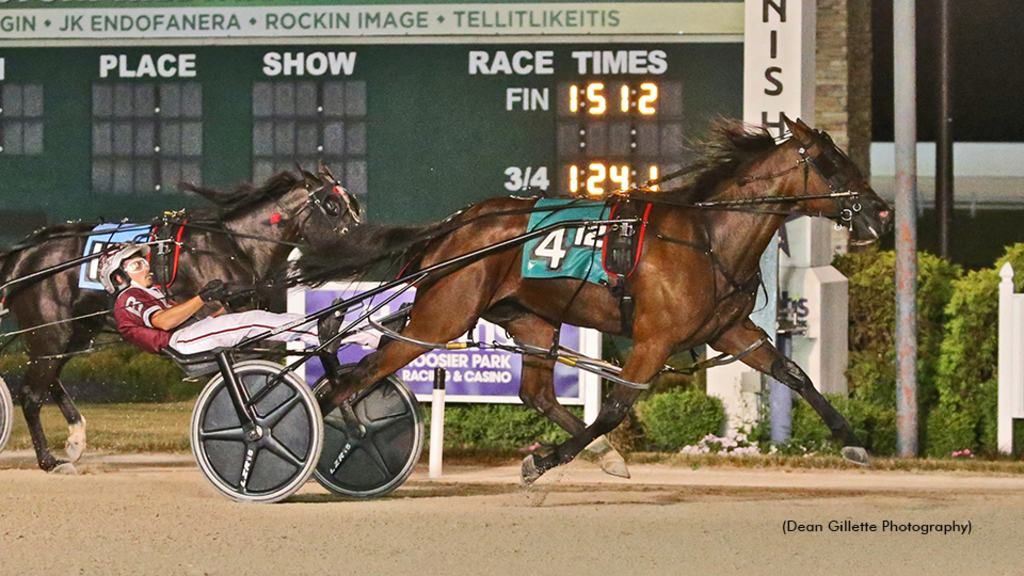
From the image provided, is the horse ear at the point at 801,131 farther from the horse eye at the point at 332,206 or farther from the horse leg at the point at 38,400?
the horse leg at the point at 38,400

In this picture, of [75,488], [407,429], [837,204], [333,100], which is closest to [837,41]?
[333,100]

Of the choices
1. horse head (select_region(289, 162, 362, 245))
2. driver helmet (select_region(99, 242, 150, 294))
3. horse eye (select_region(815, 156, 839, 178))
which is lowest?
driver helmet (select_region(99, 242, 150, 294))

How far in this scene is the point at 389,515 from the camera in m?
6.67

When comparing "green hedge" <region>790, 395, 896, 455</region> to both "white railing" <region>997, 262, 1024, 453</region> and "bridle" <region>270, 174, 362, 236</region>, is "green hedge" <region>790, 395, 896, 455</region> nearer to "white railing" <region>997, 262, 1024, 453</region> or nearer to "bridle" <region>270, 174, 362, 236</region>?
"white railing" <region>997, 262, 1024, 453</region>

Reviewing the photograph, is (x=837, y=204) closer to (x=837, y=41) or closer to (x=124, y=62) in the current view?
(x=837, y=41)

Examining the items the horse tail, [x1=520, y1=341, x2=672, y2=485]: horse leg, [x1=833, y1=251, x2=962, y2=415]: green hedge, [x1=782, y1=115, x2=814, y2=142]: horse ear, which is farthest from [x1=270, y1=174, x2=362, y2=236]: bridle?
[x1=833, y1=251, x2=962, y2=415]: green hedge

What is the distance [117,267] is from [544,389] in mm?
2254

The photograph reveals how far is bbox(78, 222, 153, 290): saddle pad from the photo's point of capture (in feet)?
27.4

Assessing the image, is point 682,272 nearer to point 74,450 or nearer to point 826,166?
point 826,166

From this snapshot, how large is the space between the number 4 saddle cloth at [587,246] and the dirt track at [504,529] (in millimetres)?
1108

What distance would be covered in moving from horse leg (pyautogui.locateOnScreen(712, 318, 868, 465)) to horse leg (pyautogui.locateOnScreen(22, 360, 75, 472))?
383 cm

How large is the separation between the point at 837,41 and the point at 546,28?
241 centimetres

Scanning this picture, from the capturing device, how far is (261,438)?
6.86 meters

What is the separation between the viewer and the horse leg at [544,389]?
744 centimetres
